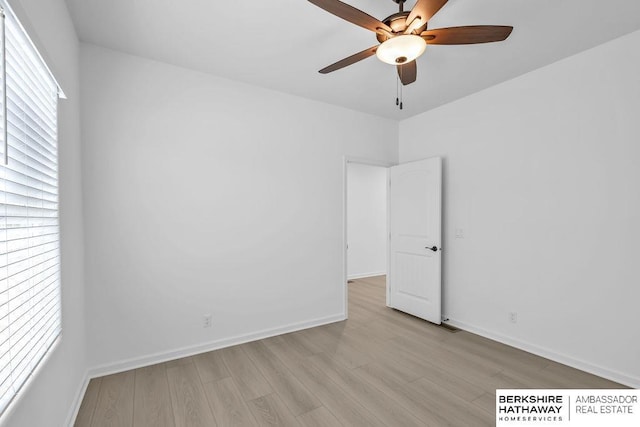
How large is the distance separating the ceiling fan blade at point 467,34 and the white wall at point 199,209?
1911 millimetres

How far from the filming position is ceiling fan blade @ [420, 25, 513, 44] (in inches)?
62.7

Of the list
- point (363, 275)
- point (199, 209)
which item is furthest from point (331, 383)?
point (363, 275)

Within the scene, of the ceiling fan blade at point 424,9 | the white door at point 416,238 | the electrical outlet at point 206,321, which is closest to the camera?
the ceiling fan blade at point 424,9

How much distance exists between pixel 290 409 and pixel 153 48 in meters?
2.99

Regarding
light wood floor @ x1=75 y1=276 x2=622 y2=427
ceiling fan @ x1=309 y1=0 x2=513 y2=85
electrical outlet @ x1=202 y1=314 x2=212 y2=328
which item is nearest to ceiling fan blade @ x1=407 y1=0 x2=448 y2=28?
ceiling fan @ x1=309 y1=0 x2=513 y2=85

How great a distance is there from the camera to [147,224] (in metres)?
2.58

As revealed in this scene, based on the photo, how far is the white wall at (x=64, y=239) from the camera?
1275mm

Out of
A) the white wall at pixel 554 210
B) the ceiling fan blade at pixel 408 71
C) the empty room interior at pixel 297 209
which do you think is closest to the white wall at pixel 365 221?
the empty room interior at pixel 297 209

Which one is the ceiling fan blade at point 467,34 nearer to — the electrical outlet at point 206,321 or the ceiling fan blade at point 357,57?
the ceiling fan blade at point 357,57

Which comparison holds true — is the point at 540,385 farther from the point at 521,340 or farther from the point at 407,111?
the point at 407,111

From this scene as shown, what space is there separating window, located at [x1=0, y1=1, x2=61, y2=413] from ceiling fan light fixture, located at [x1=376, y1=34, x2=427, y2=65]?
64.5 inches

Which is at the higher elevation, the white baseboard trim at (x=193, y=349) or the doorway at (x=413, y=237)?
the doorway at (x=413, y=237)

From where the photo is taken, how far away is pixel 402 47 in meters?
1.66

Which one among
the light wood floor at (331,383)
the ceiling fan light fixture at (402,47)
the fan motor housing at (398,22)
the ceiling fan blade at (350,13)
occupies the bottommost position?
the light wood floor at (331,383)
